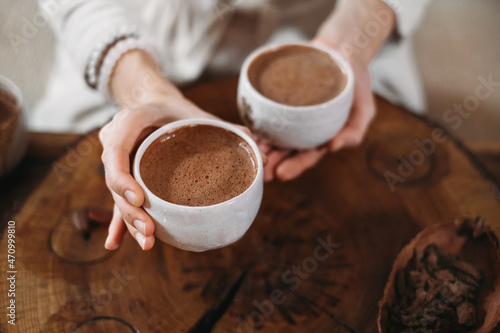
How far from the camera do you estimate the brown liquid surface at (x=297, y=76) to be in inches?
36.3

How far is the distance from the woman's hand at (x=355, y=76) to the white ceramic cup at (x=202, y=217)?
23 cm

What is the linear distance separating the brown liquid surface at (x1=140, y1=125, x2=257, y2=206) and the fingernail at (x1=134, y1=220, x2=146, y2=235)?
2.0 inches

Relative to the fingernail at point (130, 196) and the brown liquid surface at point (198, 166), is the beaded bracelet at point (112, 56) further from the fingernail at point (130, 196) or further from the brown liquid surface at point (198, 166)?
the fingernail at point (130, 196)

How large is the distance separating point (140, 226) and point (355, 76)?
2.09 feet

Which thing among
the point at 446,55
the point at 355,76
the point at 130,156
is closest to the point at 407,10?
the point at 355,76

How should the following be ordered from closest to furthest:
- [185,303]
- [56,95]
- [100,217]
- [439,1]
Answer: [185,303] < [100,217] < [56,95] < [439,1]

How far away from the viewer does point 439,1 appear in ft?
8.16

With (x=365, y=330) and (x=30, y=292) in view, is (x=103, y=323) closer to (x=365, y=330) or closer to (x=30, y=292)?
(x=30, y=292)

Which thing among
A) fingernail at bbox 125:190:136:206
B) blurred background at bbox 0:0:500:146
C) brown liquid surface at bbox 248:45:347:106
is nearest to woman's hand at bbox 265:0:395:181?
brown liquid surface at bbox 248:45:347:106

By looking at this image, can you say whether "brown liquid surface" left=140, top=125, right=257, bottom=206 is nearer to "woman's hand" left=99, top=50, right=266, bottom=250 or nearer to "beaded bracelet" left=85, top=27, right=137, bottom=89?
"woman's hand" left=99, top=50, right=266, bottom=250

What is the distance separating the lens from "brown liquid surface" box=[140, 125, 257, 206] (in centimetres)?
72

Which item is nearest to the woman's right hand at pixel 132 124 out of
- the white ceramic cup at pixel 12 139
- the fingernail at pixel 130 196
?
the fingernail at pixel 130 196

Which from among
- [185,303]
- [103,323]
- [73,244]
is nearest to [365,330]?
[185,303]

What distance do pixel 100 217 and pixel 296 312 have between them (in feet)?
1.38
